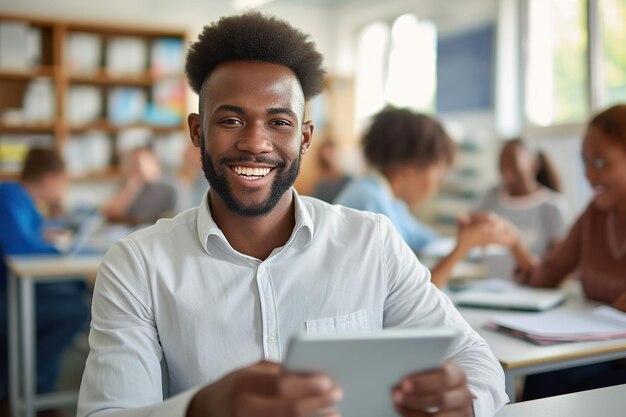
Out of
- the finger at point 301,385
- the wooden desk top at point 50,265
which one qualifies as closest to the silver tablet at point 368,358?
the finger at point 301,385

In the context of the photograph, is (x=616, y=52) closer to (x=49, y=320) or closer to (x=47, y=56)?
(x=49, y=320)

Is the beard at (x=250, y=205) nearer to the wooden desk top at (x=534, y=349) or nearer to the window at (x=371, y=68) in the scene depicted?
the wooden desk top at (x=534, y=349)

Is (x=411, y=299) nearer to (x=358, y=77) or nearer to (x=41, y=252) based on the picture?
(x=41, y=252)

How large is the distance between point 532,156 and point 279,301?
303cm

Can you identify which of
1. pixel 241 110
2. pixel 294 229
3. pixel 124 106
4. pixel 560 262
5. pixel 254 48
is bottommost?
pixel 560 262

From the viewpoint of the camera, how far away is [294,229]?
1302mm

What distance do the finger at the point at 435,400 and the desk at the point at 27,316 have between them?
2.40 metres

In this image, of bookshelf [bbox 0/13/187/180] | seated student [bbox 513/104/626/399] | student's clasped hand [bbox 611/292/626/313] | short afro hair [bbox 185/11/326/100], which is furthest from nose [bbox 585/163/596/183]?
bookshelf [bbox 0/13/187/180]

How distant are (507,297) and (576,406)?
1008mm

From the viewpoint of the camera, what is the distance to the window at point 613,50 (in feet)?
14.0

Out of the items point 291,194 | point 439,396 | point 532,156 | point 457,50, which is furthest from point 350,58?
point 439,396

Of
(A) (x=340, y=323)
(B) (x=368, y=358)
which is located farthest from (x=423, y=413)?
(A) (x=340, y=323)

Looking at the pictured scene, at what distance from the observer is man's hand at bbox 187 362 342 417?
30.8 inches

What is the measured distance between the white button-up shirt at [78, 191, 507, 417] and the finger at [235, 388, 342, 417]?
35cm
